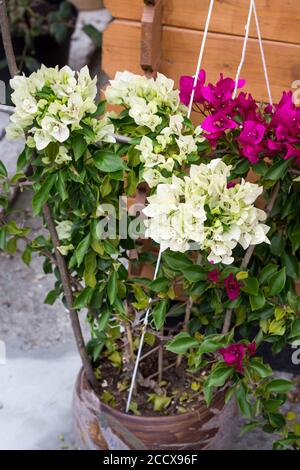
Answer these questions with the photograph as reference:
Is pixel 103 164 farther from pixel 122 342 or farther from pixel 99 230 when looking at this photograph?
pixel 122 342

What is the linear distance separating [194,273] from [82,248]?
0.27 m

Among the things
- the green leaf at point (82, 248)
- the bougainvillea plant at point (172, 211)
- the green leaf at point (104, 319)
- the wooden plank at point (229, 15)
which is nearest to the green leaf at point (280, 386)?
the bougainvillea plant at point (172, 211)

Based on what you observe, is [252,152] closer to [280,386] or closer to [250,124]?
[250,124]

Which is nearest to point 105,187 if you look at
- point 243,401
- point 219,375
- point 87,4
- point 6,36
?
point 6,36

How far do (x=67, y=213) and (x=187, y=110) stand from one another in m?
0.43

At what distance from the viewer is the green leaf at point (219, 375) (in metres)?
1.75

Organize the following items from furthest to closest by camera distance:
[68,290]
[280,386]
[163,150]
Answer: [68,290] < [280,386] < [163,150]

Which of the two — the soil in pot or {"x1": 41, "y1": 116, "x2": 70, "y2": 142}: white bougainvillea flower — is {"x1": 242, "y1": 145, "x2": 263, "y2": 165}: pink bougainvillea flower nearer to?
{"x1": 41, "y1": 116, "x2": 70, "y2": 142}: white bougainvillea flower

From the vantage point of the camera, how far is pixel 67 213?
1964 mm

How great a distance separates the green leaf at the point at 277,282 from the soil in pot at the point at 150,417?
0.43 meters

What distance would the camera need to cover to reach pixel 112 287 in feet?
6.06

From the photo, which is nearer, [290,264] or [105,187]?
[105,187]

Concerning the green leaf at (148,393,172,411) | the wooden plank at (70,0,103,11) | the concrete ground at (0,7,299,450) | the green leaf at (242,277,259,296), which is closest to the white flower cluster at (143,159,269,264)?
the green leaf at (242,277,259,296)
